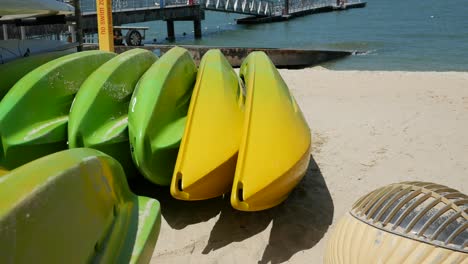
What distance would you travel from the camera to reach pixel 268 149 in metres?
3.07

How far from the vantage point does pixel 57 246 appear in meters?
1.69

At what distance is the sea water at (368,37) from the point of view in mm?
16031

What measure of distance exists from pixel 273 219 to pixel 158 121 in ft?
3.56

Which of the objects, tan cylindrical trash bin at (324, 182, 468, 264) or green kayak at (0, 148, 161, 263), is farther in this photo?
tan cylindrical trash bin at (324, 182, 468, 264)

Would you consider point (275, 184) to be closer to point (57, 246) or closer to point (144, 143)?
point (144, 143)

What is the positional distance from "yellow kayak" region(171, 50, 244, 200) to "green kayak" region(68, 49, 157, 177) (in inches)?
24.7

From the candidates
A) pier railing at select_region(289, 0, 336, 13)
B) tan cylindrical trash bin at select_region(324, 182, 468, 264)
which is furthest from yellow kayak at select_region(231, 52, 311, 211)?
pier railing at select_region(289, 0, 336, 13)

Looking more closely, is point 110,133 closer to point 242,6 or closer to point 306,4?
point 242,6

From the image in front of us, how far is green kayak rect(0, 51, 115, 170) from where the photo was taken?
348cm

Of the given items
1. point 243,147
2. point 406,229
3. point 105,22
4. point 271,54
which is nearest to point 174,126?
point 243,147

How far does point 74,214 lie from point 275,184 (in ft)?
4.64

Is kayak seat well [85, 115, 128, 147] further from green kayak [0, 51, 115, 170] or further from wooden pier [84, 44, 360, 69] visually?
wooden pier [84, 44, 360, 69]

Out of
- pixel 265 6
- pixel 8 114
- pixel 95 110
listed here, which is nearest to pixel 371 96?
pixel 95 110

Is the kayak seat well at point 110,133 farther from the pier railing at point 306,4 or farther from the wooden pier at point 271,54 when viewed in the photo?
the pier railing at point 306,4
